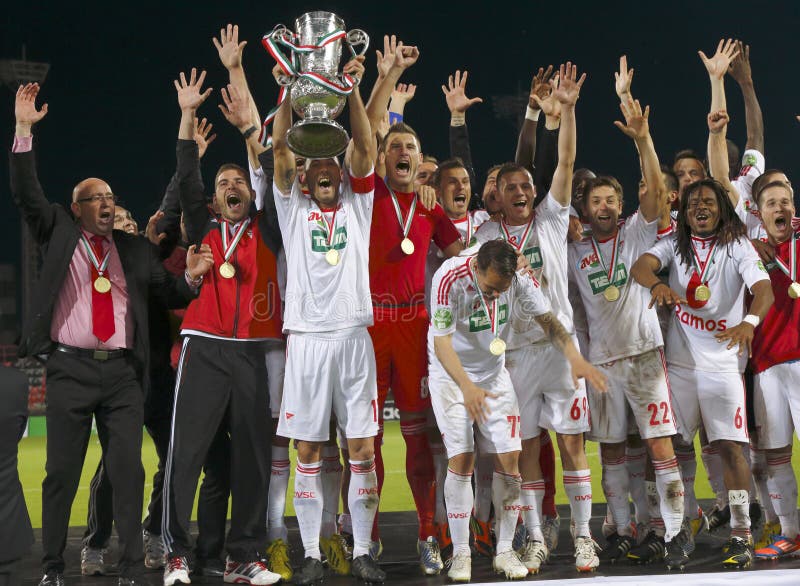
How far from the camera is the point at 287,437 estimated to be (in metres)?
4.58

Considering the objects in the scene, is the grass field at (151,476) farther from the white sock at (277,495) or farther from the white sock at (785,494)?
the white sock at (277,495)

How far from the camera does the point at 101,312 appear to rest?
447 centimetres

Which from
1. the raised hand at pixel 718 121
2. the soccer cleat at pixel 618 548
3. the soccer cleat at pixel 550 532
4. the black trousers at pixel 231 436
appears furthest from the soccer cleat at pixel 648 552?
the raised hand at pixel 718 121

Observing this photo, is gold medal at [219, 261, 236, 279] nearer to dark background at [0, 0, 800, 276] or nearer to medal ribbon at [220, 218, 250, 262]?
medal ribbon at [220, 218, 250, 262]

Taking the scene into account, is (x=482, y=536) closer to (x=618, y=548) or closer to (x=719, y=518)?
(x=618, y=548)

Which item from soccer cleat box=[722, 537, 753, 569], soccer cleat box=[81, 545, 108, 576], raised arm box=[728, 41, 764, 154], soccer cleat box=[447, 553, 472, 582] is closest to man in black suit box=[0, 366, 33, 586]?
soccer cleat box=[81, 545, 108, 576]

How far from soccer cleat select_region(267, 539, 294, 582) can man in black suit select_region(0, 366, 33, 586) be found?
Result: 166cm

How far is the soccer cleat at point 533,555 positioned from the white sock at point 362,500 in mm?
804

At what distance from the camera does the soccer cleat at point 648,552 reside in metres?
4.68

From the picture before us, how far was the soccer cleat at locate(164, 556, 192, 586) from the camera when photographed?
434cm

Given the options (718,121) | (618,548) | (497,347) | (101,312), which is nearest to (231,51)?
(101,312)

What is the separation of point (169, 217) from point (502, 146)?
20508mm

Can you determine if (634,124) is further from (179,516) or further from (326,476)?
(179,516)

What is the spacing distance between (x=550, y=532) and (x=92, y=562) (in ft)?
8.16
